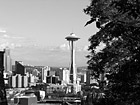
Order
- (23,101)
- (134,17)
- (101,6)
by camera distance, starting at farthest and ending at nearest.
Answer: (23,101), (101,6), (134,17)

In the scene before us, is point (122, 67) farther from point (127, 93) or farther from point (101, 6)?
point (101, 6)

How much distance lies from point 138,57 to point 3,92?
4.98 m

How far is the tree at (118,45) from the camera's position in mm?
4480

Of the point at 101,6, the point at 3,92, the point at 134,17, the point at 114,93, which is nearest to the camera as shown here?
the point at 134,17

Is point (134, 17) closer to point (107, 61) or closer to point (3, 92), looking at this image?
point (107, 61)

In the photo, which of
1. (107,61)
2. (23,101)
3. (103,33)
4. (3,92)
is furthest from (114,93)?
(23,101)

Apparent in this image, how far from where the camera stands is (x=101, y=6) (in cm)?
517

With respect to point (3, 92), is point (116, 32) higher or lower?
higher

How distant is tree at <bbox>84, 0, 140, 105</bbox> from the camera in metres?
4.48

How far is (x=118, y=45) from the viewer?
18.1 feet

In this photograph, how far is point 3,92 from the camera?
29.0 feet

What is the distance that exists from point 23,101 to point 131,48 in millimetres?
31308

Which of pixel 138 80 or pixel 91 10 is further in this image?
pixel 91 10

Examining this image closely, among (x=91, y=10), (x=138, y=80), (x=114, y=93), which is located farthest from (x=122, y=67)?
(x=91, y=10)
